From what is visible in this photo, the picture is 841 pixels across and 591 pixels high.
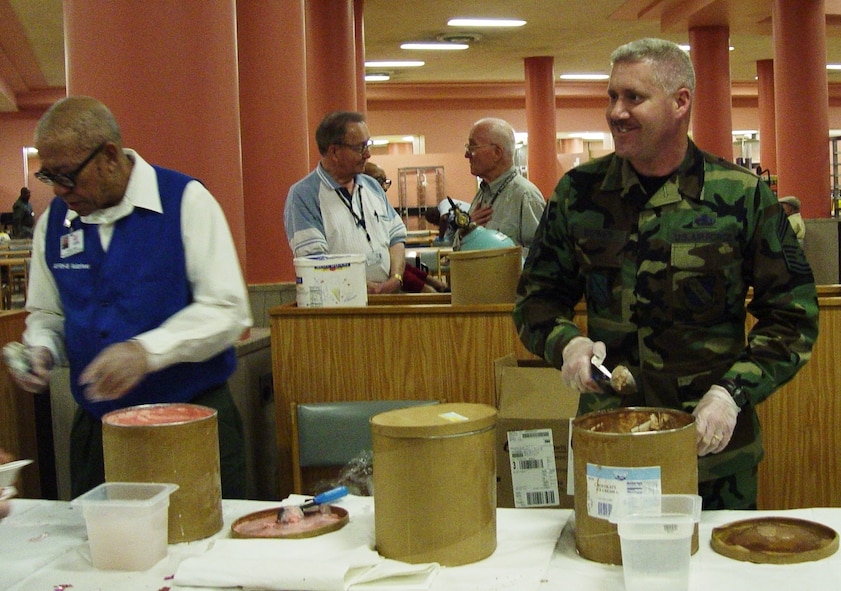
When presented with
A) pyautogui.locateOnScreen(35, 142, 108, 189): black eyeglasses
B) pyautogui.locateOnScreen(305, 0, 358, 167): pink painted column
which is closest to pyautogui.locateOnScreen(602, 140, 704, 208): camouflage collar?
pyautogui.locateOnScreen(35, 142, 108, 189): black eyeglasses

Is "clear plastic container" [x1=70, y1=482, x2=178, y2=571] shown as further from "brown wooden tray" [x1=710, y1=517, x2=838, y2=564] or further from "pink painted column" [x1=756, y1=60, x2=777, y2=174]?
"pink painted column" [x1=756, y1=60, x2=777, y2=174]

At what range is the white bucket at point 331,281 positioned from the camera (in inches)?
136

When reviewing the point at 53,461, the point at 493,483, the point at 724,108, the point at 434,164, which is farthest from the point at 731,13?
the point at 493,483

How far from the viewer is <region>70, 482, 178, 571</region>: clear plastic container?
1649 millimetres

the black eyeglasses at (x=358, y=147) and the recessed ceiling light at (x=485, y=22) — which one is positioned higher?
the recessed ceiling light at (x=485, y=22)

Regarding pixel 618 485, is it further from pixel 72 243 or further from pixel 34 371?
pixel 72 243

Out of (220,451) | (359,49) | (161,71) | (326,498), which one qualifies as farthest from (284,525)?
(359,49)

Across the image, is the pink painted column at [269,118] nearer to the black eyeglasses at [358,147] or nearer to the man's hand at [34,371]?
the black eyeglasses at [358,147]

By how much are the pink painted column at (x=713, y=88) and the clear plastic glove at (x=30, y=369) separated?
11.6 m

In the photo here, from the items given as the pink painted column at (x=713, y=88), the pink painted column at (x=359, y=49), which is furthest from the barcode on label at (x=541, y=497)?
the pink painted column at (x=713, y=88)

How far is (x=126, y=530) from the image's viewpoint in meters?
1.65

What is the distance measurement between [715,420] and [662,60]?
734mm

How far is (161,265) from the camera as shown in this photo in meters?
2.18

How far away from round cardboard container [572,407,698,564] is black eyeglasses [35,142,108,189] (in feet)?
4.00
